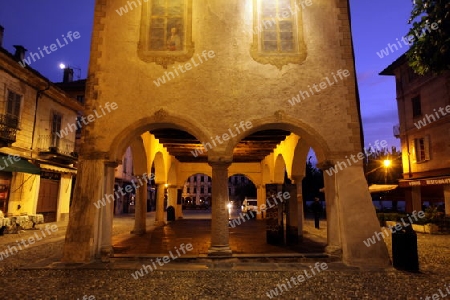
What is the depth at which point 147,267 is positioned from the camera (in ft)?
24.3

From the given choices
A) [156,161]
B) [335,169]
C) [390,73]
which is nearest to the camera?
[335,169]

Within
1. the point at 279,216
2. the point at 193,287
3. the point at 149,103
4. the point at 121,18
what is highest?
→ the point at 121,18

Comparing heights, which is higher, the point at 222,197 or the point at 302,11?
the point at 302,11

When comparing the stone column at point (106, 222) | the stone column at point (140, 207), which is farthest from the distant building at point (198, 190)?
the stone column at point (106, 222)

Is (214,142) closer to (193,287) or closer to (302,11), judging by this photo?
(193,287)

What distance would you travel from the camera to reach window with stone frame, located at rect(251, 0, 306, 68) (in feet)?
29.7

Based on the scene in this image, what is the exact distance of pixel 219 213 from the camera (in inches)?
331

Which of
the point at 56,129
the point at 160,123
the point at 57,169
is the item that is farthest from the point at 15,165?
the point at 160,123

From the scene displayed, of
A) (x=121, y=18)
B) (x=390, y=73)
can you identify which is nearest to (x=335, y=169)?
(x=121, y=18)

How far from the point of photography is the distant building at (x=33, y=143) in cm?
1541

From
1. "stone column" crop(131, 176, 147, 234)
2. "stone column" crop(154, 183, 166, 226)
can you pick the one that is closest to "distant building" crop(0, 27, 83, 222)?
"stone column" crop(154, 183, 166, 226)

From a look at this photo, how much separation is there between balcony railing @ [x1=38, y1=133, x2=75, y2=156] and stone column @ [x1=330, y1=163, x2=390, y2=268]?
55.7ft

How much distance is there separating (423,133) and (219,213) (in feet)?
64.6

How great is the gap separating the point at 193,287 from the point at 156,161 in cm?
1044
